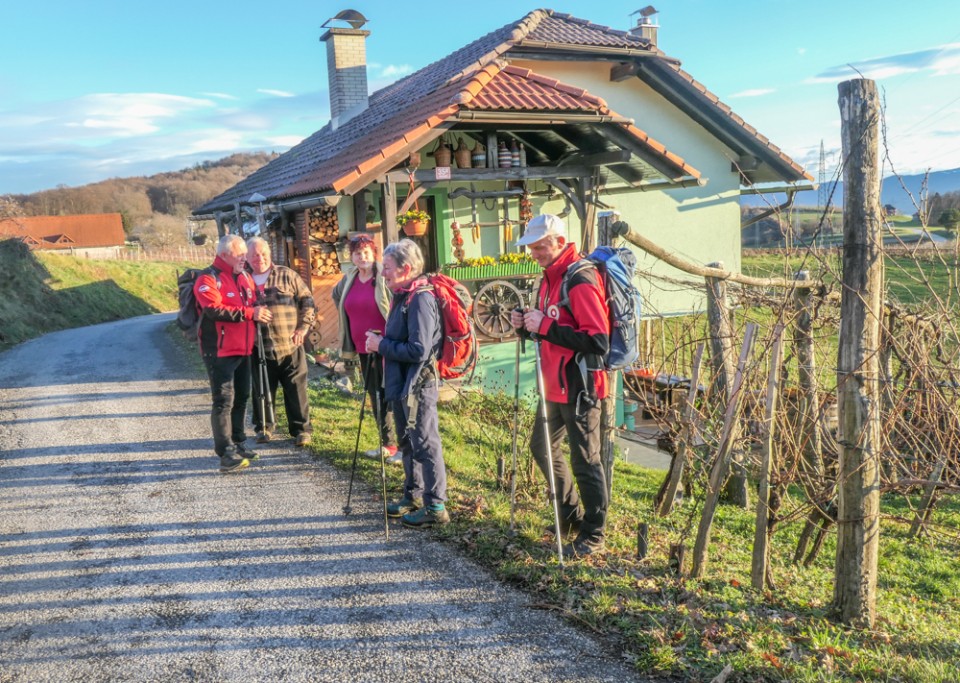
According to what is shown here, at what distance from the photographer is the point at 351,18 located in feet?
49.6

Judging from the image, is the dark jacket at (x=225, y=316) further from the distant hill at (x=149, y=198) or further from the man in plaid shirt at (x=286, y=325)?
the distant hill at (x=149, y=198)

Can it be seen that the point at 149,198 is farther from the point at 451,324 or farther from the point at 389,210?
the point at 451,324

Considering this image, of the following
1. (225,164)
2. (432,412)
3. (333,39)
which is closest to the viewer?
(432,412)

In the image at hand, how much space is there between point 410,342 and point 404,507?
1173mm

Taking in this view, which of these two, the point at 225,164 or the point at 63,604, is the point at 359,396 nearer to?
the point at 63,604

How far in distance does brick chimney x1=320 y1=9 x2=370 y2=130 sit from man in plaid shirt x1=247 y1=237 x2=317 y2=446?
1005cm

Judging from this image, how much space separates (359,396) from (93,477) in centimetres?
313

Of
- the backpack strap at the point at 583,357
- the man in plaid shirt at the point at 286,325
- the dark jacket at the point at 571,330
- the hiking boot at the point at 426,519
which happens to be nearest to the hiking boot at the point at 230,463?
the man in plaid shirt at the point at 286,325

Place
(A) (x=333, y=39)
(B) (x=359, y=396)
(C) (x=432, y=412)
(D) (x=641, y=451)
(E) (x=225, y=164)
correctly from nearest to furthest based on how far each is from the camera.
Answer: (C) (x=432, y=412) → (B) (x=359, y=396) → (D) (x=641, y=451) → (A) (x=333, y=39) → (E) (x=225, y=164)

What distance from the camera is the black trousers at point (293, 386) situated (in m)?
6.37

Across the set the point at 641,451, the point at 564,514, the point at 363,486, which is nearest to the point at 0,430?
the point at 363,486

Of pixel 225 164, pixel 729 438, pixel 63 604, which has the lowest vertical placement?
pixel 63 604

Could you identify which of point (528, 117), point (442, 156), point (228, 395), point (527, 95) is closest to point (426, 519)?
point (228, 395)

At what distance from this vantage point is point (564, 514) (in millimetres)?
4441
